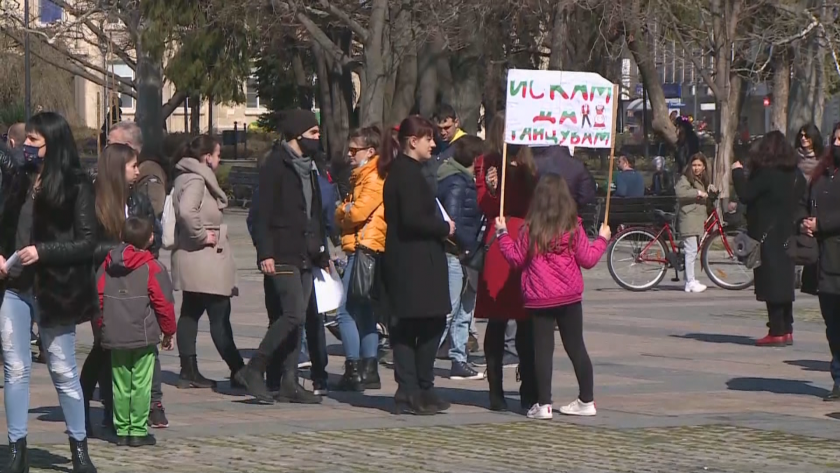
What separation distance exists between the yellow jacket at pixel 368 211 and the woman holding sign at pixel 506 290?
2.45 feet

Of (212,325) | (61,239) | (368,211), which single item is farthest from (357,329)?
(61,239)

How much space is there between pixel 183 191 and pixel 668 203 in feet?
43.3

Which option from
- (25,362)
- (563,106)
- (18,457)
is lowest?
(18,457)

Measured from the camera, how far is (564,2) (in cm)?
2502

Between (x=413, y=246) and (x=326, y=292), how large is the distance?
114 cm

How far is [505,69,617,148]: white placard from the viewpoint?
1051cm

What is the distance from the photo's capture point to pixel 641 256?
19.3 meters

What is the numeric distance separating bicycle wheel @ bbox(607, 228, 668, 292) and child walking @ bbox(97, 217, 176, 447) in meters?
11.1

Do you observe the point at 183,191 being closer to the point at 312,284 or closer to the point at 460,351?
the point at 312,284

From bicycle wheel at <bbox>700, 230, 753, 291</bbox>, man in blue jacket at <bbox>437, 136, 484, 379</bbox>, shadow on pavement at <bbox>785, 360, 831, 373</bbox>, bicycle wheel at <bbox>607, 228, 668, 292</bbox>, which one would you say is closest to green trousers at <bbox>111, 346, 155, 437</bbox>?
man in blue jacket at <bbox>437, 136, 484, 379</bbox>

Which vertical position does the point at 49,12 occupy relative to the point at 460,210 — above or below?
above

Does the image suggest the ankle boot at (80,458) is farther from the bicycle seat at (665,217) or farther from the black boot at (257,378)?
the bicycle seat at (665,217)

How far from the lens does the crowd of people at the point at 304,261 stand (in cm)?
769

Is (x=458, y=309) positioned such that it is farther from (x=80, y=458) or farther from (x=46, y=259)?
(x=46, y=259)
